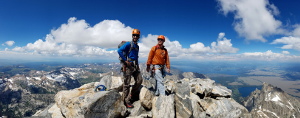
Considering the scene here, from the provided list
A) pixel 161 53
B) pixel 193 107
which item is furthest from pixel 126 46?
pixel 193 107

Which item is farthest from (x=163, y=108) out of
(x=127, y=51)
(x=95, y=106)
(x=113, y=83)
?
(x=113, y=83)

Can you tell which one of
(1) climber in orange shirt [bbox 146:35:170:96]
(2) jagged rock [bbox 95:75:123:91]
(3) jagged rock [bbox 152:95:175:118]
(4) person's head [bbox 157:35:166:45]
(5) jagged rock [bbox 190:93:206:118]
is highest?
(4) person's head [bbox 157:35:166:45]

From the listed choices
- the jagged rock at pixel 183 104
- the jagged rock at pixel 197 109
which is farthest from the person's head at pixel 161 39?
the jagged rock at pixel 197 109

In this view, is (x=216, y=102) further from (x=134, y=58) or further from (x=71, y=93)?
(x=71, y=93)

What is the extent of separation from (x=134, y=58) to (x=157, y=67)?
115 inches

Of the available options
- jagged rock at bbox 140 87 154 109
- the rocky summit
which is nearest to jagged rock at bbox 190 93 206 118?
the rocky summit

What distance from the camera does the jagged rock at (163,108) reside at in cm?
1155

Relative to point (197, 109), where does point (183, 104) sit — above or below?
above

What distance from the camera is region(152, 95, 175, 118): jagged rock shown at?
37.9 feet

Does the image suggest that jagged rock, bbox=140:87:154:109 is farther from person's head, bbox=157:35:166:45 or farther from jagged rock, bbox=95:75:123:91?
person's head, bbox=157:35:166:45

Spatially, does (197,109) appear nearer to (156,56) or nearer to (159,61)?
(159,61)

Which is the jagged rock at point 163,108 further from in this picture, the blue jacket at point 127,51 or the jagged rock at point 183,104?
the blue jacket at point 127,51

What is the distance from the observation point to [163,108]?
11.9 m

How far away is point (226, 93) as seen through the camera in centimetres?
1816
